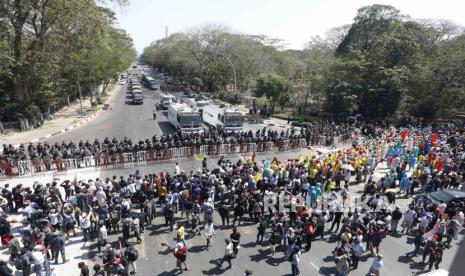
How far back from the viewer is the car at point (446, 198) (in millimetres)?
16406

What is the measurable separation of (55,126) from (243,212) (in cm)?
2855

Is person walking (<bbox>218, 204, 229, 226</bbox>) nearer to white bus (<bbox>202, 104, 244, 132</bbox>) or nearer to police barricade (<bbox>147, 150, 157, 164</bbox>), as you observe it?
police barricade (<bbox>147, 150, 157, 164</bbox>)

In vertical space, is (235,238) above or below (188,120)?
below

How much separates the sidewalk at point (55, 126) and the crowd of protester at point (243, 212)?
53.3 feet

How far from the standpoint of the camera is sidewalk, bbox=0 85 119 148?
30594 mm

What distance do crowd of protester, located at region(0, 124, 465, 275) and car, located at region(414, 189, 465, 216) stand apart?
0.66 feet

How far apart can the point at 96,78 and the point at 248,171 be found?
4057 centimetres

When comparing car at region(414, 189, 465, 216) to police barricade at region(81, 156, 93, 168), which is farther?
police barricade at region(81, 156, 93, 168)

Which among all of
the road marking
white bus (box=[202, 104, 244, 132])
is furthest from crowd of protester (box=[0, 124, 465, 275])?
white bus (box=[202, 104, 244, 132])

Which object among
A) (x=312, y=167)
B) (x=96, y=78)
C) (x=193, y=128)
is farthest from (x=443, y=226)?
(x=96, y=78)

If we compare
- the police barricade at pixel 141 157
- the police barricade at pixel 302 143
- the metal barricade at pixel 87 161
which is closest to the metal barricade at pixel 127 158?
the police barricade at pixel 141 157

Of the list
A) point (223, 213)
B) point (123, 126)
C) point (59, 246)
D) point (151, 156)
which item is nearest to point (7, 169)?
point (151, 156)

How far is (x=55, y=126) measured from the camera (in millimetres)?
36656

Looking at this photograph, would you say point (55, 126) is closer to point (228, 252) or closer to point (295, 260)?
point (228, 252)
